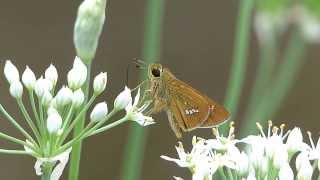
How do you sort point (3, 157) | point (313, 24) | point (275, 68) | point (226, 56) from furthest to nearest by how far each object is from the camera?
point (226, 56) → point (3, 157) → point (275, 68) → point (313, 24)

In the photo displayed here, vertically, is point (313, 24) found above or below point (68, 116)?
above

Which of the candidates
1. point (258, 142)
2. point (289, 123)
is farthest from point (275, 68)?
point (258, 142)

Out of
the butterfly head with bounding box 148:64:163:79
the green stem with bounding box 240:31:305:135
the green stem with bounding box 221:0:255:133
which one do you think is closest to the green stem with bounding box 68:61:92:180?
the butterfly head with bounding box 148:64:163:79

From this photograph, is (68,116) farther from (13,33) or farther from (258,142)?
(13,33)

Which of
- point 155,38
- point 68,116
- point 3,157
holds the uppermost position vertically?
point 155,38

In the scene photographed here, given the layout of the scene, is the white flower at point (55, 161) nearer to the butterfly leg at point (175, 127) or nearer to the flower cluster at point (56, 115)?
the flower cluster at point (56, 115)

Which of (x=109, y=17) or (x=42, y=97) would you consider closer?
(x=42, y=97)

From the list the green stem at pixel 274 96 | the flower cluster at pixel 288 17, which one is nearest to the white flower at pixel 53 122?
the green stem at pixel 274 96

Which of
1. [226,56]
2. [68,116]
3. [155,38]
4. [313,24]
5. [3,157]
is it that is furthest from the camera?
[226,56]
